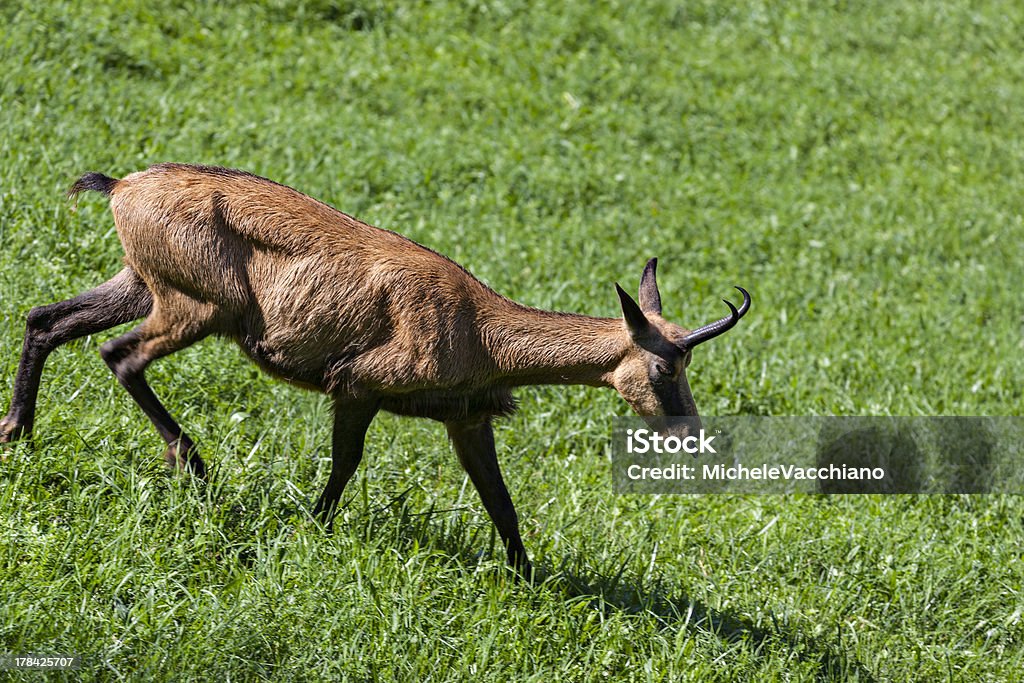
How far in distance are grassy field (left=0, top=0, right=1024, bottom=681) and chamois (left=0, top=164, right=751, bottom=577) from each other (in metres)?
0.44

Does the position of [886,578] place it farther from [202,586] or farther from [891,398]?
[202,586]

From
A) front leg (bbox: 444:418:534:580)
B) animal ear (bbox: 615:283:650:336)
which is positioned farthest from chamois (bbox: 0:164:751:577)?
front leg (bbox: 444:418:534:580)

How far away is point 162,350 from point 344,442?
34.1 inches

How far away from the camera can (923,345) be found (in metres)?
8.88

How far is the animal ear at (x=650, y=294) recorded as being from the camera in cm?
540

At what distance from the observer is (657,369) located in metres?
5.12

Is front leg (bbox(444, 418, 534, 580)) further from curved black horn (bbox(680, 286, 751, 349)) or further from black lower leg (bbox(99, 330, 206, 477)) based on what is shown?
black lower leg (bbox(99, 330, 206, 477))

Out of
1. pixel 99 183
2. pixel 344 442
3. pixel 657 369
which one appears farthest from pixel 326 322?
pixel 657 369

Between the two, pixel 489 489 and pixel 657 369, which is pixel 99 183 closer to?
pixel 489 489

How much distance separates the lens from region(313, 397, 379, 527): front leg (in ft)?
17.1

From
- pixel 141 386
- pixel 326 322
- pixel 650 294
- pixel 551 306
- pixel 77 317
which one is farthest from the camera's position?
pixel 551 306

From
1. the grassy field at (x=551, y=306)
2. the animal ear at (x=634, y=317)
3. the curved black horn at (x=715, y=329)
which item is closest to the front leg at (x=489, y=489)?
the grassy field at (x=551, y=306)

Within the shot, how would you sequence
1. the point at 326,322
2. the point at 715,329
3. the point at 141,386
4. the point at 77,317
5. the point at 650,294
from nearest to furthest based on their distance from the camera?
the point at 715,329, the point at 326,322, the point at 141,386, the point at 77,317, the point at 650,294

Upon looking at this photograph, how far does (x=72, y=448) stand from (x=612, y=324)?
7.87 ft
